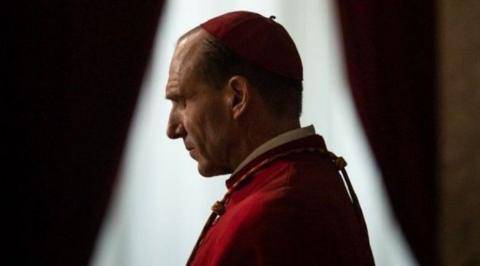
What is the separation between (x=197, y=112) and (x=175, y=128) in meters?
0.07

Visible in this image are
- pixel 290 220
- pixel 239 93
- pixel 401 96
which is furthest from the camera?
pixel 401 96

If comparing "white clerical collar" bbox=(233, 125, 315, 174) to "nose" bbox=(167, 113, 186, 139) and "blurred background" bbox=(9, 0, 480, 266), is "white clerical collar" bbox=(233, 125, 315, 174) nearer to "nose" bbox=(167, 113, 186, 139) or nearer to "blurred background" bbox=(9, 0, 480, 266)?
"nose" bbox=(167, 113, 186, 139)

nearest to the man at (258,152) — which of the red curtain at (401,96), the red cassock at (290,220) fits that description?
the red cassock at (290,220)

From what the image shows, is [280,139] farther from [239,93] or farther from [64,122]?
[64,122]

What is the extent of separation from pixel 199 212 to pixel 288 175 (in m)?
1.38

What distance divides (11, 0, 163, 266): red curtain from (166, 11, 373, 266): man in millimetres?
1154

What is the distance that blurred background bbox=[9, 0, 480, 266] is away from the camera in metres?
2.54

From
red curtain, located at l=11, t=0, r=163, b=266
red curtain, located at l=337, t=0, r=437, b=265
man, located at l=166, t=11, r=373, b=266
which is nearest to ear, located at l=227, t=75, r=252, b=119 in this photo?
man, located at l=166, t=11, r=373, b=266

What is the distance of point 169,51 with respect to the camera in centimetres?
→ 262

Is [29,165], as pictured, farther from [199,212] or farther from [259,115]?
[259,115]

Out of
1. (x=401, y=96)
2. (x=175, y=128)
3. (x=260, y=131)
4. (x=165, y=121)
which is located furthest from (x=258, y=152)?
(x=401, y=96)

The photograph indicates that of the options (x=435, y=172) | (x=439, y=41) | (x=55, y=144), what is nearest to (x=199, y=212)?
(x=55, y=144)

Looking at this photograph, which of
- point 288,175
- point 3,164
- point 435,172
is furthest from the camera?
point 435,172

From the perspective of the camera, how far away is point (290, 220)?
3.94 ft
